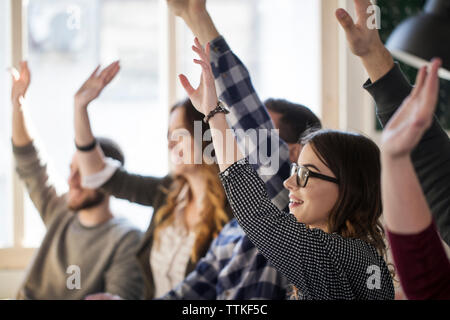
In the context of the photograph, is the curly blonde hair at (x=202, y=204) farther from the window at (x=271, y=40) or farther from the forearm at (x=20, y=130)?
the window at (x=271, y=40)

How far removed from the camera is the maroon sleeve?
1.66 feet

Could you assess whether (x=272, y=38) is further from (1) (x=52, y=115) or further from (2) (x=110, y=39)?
(1) (x=52, y=115)

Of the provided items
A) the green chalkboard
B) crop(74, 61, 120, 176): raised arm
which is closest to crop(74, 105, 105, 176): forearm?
crop(74, 61, 120, 176): raised arm

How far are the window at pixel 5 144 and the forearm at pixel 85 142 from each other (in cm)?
88

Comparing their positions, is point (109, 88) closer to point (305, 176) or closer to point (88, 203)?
point (88, 203)

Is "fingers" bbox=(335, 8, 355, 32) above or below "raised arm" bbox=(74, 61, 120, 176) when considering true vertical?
above

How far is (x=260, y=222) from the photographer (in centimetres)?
71

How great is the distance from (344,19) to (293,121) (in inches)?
22.1

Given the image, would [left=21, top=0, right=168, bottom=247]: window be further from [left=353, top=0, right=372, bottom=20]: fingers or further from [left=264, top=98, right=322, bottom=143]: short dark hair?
[left=353, top=0, right=372, bottom=20]: fingers

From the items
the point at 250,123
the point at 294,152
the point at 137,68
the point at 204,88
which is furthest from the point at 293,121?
the point at 137,68

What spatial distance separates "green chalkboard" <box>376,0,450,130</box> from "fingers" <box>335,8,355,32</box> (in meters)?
1.52

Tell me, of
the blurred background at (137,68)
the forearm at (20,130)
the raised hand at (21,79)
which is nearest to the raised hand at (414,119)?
the raised hand at (21,79)
